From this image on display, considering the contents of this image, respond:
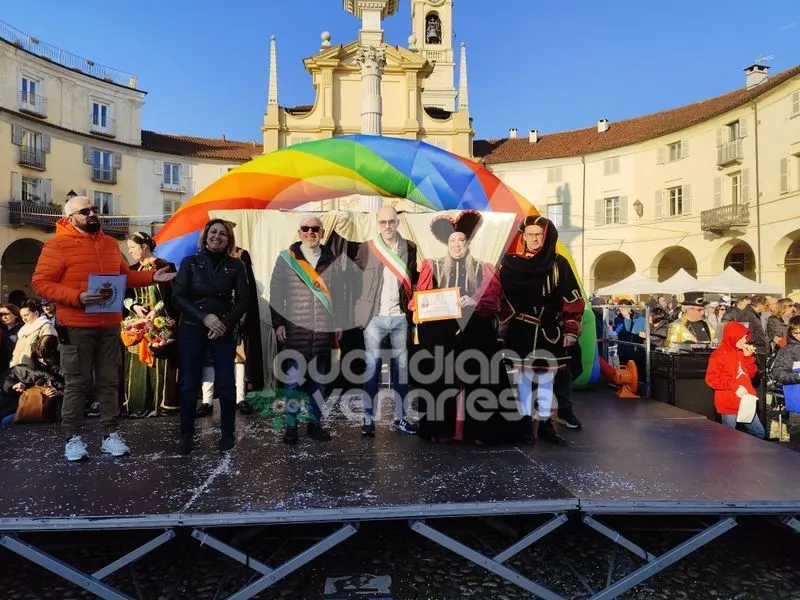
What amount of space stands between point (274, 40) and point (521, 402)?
100ft

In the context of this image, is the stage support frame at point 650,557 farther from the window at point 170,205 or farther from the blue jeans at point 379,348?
the window at point 170,205

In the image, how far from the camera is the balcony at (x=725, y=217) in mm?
23094

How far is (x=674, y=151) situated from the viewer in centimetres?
2756

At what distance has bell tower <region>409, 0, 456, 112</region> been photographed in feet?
130

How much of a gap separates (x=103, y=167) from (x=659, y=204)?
3010cm

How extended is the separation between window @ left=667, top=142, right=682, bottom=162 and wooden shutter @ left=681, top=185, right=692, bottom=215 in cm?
177

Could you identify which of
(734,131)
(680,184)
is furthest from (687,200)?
(734,131)

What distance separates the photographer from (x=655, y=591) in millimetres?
3104

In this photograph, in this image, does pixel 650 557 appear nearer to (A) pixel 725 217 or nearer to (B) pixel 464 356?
(B) pixel 464 356

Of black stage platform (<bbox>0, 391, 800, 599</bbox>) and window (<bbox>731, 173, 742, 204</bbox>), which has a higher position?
window (<bbox>731, 173, 742, 204</bbox>)

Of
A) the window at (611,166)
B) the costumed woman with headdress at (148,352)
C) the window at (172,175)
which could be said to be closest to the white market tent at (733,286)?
the costumed woman with headdress at (148,352)

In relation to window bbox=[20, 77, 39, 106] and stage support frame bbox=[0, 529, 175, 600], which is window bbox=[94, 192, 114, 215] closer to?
window bbox=[20, 77, 39, 106]

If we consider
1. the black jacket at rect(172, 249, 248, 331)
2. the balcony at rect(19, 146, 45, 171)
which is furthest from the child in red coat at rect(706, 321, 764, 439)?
the balcony at rect(19, 146, 45, 171)

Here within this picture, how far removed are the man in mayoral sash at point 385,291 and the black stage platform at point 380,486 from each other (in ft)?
2.56
